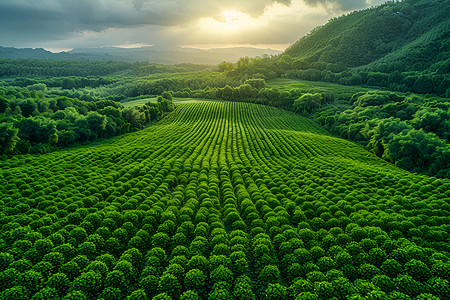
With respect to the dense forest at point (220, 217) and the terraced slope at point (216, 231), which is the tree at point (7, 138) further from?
the terraced slope at point (216, 231)

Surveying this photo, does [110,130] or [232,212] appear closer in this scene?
[232,212]

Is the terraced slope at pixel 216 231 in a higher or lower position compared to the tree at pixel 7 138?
lower

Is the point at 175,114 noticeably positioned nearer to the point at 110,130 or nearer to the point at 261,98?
the point at 110,130

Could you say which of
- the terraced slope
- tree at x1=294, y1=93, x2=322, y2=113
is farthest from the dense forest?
→ tree at x1=294, y1=93, x2=322, y2=113

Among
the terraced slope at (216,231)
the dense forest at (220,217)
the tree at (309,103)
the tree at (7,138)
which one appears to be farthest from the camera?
the tree at (309,103)

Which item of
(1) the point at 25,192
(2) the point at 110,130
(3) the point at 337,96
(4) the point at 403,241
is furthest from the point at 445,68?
(1) the point at 25,192

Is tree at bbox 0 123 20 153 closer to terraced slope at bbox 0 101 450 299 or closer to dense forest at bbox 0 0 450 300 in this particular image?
dense forest at bbox 0 0 450 300

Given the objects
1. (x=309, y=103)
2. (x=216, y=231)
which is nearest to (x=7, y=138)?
(x=216, y=231)

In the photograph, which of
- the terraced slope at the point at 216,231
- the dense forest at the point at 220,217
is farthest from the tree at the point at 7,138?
the terraced slope at the point at 216,231
